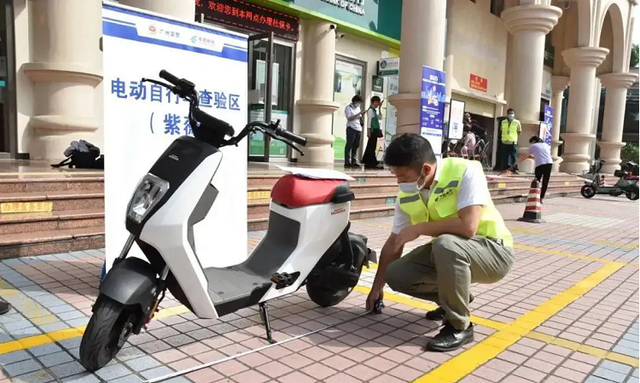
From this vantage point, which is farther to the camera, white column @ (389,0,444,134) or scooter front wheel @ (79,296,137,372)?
white column @ (389,0,444,134)

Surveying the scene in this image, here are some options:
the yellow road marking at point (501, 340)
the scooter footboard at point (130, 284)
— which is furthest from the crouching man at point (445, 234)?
the scooter footboard at point (130, 284)

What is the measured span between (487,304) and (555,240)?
12.1ft

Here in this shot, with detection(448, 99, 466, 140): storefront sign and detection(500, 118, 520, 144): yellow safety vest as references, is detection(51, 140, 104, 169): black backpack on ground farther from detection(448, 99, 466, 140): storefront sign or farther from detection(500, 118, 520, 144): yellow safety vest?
detection(500, 118, 520, 144): yellow safety vest

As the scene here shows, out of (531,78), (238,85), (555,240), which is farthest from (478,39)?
(238,85)

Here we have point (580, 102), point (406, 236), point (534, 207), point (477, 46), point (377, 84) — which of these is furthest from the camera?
point (580, 102)

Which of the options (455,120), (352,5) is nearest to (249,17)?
(352,5)

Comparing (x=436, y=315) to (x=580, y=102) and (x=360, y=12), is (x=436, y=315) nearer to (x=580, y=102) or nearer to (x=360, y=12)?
(x=360, y=12)

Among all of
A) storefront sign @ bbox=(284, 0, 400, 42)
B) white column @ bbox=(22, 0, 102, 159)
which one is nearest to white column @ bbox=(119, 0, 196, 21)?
white column @ bbox=(22, 0, 102, 159)

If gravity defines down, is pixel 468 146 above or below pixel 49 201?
above

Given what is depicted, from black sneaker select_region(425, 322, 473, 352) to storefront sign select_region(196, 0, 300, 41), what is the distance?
8133 millimetres

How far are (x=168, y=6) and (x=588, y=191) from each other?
46.7 feet

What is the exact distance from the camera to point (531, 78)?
1498 centimetres

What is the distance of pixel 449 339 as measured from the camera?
3070mm

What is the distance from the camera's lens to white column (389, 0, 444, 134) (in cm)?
998
